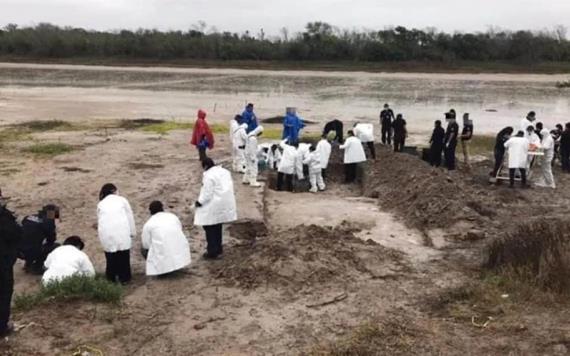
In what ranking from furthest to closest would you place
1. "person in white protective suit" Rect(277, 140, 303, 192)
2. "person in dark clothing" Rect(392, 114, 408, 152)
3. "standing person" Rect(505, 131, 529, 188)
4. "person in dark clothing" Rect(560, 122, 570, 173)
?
"person in dark clothing" Rect(392, 114, 408, 152) → "person in dark clothing" Rect(560, 122, 570, 173) → "person in white protective suit" Rect(277, 140, 303, 192) → "standing person" Rect(505, 131, 529, 188)

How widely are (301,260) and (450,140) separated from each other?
8.35 meters

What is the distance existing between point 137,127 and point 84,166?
8.33 meters

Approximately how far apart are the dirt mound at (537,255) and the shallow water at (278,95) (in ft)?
52.6

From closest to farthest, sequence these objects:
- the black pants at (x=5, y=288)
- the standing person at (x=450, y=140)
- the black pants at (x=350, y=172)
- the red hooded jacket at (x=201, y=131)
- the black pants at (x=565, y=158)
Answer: the black pants at (x=5, y=288), the red hooded jacket at (x=201, y=131), the standing person at (x=450, y=140), the black pants at (x=350, y=172), the black pants at (x=565, y=158)

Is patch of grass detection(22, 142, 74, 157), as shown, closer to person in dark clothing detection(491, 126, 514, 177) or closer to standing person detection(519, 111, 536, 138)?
person in dark clothing detection(491, 126, 514, 177)

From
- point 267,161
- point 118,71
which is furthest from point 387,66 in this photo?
point 267,161

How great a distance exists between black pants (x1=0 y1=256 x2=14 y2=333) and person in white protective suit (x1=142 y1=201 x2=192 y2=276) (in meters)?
1.88

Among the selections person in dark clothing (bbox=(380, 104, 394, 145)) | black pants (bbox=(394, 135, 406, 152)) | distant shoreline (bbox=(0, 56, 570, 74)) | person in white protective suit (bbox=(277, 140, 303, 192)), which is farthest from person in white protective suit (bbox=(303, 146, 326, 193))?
distant shoreline (bbox=(0, 56, 570, 74))

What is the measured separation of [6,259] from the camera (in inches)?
263

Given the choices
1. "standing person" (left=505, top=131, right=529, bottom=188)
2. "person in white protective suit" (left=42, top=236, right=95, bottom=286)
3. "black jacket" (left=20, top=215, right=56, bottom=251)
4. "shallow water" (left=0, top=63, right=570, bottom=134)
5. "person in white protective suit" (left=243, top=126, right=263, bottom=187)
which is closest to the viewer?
"person in white protective suit" (left=42, top=236, right=95, bottom=286)

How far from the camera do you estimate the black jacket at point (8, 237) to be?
262 inches

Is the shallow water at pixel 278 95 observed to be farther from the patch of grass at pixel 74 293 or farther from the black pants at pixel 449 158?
the patch of grass at pixel 74 293

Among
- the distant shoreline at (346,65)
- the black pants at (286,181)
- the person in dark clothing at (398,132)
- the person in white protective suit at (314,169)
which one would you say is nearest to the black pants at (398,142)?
the person in dark clothing at (398,132)

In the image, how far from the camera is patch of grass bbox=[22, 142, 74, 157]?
17.4 m
